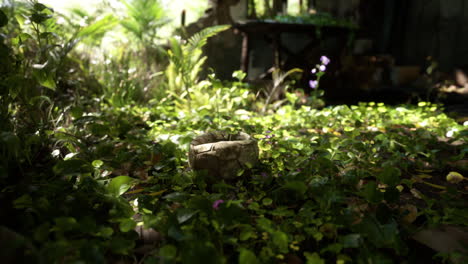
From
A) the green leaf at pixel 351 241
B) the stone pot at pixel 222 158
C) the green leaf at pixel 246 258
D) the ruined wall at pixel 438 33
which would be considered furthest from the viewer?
the ruined wall at pixel 438 33

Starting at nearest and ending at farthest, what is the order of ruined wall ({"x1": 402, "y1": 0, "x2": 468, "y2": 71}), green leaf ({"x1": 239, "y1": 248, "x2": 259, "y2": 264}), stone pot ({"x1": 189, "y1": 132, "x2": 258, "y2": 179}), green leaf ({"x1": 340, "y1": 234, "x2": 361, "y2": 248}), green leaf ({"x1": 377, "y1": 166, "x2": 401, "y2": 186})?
green leaf ({"x1": 239, "y1": 248, "x2": 259, "y2": 264}), green leaf ({"x1": 340, "y1": 234, "x2": 361, "y2": 248}), green leaf ({"x1": 377, "y1": 166, "x2": 401, "y2": 186}), stone pot ({"x1": 189, "y1": 132, "x2": 258, "y2": 179}), ruined wall ({"x1": 402, "y1": 0, "x2": 468, "y2": 71})

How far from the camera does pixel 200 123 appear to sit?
2900 mm

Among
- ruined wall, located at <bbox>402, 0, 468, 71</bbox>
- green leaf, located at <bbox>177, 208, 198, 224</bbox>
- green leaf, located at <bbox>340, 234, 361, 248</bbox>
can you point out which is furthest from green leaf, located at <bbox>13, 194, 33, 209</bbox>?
ruined wall, located at <bbox>402, 0, 468, 71</bbox>

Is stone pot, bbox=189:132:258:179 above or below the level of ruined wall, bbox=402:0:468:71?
below

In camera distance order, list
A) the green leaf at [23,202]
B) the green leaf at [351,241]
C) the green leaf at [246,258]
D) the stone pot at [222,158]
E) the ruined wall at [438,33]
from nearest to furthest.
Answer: the green leaf at [246,258]
the green leaf at [351,241]
the green leaf at [23,202]
the stone pot at [222,158]
the ruined wall at [438,33]

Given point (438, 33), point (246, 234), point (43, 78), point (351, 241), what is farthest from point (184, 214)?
point (438, 33)

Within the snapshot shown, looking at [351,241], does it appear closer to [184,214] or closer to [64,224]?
[184,214]

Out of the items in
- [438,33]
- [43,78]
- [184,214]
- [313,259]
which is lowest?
[313,259]

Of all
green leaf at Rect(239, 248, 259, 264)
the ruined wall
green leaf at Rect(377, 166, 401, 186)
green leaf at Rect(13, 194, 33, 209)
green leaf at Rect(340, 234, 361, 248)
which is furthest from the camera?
the ruined wall

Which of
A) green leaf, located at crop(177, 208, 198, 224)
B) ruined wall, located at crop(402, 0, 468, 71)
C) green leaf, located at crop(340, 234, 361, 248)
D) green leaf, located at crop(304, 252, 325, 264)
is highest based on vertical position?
ruined wall, located at crop(402, 0, 468, 71)

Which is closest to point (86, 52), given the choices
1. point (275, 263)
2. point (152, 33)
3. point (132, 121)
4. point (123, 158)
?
point (152, 33)

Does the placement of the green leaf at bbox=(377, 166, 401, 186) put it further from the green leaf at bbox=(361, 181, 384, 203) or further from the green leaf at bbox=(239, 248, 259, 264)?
the green leaf at bbox=(239, 248, 259, 264)

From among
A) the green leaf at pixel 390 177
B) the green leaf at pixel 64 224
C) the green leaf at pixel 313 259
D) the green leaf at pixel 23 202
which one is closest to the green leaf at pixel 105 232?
the green leaf at pixel 64 224

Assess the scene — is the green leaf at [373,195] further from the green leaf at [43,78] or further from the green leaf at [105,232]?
the green leaf at [43,78]
